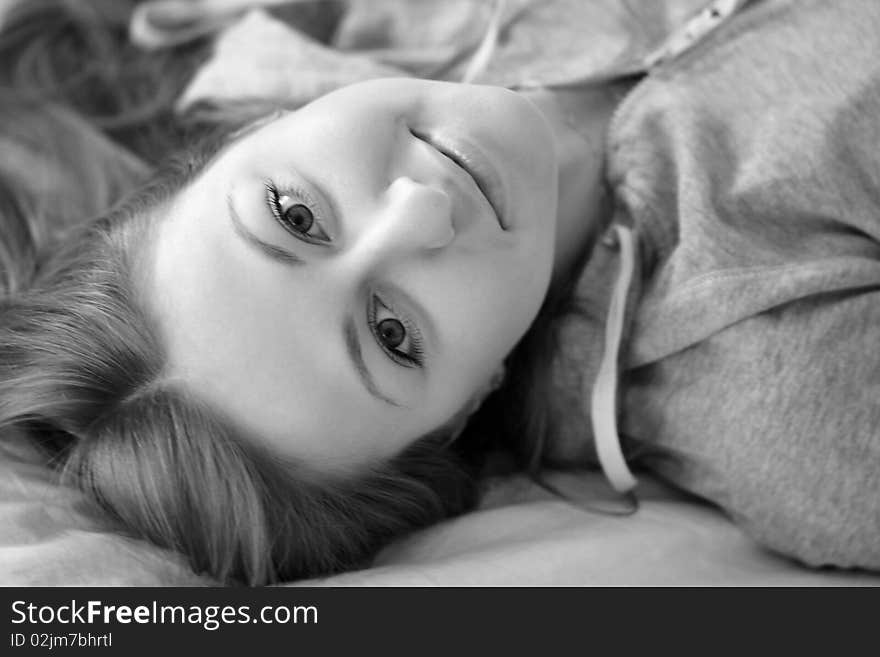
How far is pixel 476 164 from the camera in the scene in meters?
0.97

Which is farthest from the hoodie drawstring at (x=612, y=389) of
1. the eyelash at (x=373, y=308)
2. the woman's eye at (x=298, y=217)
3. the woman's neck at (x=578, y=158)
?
the woman's eye at (x=298, y=217)

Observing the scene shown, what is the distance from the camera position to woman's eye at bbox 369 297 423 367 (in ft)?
3.11

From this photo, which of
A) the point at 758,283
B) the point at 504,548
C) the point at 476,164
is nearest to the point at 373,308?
the point at 476,164

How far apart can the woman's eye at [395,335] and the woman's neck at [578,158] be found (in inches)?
12.1

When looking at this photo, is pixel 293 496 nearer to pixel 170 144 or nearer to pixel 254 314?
pixel 254 314

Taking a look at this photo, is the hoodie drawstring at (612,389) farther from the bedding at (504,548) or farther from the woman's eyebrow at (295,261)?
the woman's eyebrow at (295,261)

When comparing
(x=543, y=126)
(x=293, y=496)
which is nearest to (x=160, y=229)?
(x=293, y=496)

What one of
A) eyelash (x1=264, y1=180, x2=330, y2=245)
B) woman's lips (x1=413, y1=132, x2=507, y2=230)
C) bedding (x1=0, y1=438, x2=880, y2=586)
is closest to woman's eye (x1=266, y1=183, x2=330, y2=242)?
eyelash (x1=264, y1=180, x2=330, y2=245)

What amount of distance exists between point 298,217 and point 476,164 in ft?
0.63

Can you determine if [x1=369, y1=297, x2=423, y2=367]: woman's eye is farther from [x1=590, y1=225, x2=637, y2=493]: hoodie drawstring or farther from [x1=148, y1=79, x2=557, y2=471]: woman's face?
[x1=590, y1=225, x2=637, y2=493]: hoodie drawstring

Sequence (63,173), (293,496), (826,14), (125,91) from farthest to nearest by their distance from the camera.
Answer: (125,91) → (63,173) → (826,14) → (293,496)

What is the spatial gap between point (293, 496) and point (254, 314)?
21 cm

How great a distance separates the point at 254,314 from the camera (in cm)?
90
